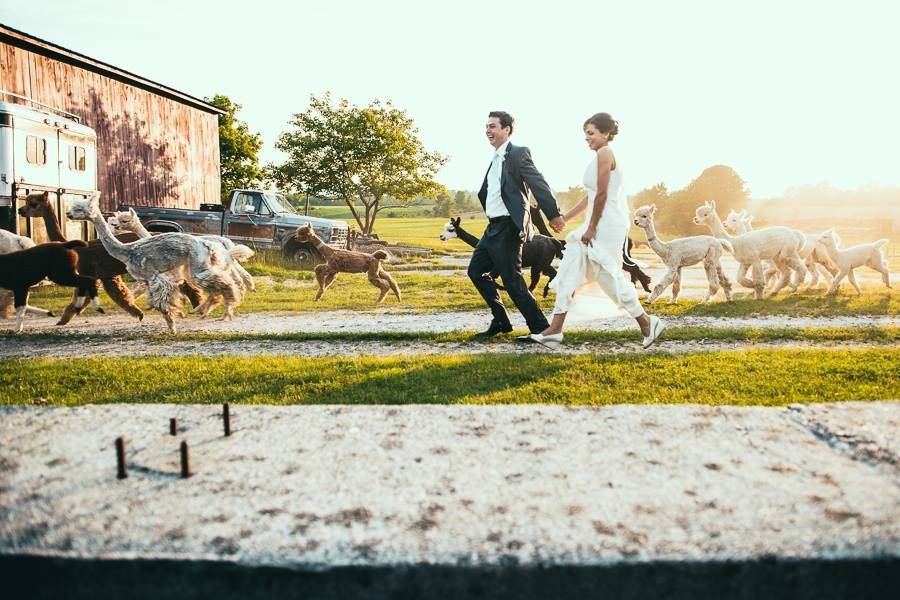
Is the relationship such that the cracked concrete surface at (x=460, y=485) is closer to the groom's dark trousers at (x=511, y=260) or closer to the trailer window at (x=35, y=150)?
the groom's dark trousers at (x=511, y=260)

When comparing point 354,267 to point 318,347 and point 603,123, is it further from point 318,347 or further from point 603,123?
point 603,123

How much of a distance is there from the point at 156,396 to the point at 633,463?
3528 mm

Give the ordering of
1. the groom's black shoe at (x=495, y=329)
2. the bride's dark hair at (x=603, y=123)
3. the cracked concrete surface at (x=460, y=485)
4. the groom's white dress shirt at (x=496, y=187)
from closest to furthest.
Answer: the cracked concrete surface at (x=460, y=485)
the bride's dark hair at (x=603, y=123)
the groom's white dress shirt at (x=496, y=187)
the groom's black shoe at (x=495, y=329)

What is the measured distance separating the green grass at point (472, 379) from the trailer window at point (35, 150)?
8.81 meters

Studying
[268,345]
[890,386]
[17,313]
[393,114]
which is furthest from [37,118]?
[393,114]

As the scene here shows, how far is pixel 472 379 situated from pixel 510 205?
2580mm

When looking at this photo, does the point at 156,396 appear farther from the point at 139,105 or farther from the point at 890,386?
the point at 139,105

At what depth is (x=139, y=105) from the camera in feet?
77.3

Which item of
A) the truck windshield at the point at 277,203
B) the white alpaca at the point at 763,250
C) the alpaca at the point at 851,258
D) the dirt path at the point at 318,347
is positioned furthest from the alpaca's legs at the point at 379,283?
the truck windshield at the point at 277,203

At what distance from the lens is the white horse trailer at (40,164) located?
12.3m

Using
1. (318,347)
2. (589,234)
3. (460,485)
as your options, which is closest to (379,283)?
(318,347)

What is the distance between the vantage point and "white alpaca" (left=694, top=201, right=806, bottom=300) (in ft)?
38.5

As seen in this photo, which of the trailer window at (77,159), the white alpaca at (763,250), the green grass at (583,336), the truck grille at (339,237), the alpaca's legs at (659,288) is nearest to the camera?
the green grass at (583,336)

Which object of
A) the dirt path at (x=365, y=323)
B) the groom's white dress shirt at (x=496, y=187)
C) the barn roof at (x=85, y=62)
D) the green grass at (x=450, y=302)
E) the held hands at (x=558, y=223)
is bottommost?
the dirt path at (x=365, y=323)
